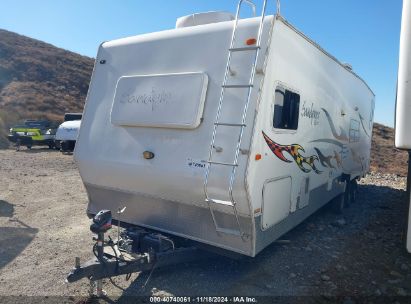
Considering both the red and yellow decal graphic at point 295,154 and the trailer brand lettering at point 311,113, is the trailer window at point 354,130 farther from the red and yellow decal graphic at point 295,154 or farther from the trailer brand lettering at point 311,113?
the trailer brand lettering at point 311,113

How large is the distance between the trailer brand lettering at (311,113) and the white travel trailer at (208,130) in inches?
1.3

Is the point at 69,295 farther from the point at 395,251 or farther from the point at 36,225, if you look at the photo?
the point at 395,251

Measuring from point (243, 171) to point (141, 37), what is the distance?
2736mm

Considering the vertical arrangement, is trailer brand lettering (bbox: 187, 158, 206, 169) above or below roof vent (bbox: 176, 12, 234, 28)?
below

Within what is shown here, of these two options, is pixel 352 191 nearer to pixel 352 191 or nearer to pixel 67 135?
pixel 352 191

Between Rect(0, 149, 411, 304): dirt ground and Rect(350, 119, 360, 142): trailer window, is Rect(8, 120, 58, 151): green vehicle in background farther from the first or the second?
Rect(350, 119, 360, 142): trailer window

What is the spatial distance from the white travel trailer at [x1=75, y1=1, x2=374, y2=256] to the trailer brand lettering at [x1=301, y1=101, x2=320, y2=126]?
0.03 m

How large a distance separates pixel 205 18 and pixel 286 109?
186 centimetres

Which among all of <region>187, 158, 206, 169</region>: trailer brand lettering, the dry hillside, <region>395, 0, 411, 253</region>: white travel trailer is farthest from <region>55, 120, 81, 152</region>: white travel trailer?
<region>395, 0, 411, 253</region>: white travel trailer

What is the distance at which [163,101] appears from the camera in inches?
186

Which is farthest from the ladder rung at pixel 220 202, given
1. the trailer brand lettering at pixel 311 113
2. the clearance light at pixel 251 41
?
the trailer brand lettering at pixel 311 113

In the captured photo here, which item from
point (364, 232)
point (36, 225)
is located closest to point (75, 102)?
point (36, 225)

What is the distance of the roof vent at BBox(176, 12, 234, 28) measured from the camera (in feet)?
17.2

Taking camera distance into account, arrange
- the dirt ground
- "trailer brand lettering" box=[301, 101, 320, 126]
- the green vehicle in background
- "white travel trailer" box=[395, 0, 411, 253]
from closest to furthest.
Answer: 1. "white travel trailer" box=[395, 0, 411, 253]
2. the dirt ground
3. "trailer brand lettering" box=[301, 101, 320, 126]
4. the green vehicle in background
